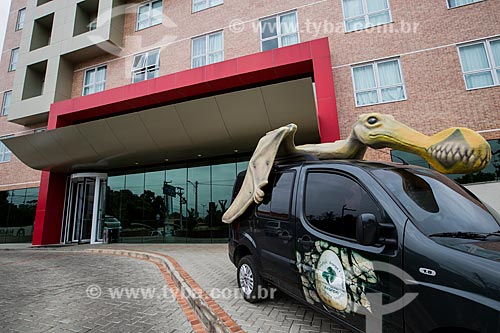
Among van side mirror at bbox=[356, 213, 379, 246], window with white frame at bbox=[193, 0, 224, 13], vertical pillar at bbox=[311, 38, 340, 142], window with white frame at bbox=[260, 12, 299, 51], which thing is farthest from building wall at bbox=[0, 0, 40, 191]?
van side mirror at bbox=[356, 213, 379, 246]

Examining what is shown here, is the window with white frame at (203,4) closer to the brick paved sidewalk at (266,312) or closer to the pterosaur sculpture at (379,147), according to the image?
the pterosaur sculpture at (379,147)

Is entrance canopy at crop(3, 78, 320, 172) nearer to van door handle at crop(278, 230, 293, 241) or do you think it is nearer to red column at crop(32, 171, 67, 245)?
red column at crop(32, 171, 67, 245)

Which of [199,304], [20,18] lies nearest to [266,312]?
[199,304]

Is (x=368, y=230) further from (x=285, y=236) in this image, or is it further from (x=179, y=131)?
(x=179, y=131)

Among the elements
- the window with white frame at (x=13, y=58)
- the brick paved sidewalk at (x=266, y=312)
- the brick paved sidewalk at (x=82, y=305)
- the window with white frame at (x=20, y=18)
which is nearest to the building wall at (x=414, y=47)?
the brick paved sidewalk at (x=266, y=312)

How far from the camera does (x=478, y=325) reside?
4.87ft

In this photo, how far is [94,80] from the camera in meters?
16.5

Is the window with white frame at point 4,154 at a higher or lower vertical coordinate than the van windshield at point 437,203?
higher

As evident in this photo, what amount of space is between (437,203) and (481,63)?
35.2ft

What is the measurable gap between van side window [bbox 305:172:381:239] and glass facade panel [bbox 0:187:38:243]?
1962 centimetres

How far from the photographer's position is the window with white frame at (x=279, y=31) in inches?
491

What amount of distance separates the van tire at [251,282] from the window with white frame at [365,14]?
11151 mm

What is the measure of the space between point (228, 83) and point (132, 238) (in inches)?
396

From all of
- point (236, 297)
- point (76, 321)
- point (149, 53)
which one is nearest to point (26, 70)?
point (149, 53)
